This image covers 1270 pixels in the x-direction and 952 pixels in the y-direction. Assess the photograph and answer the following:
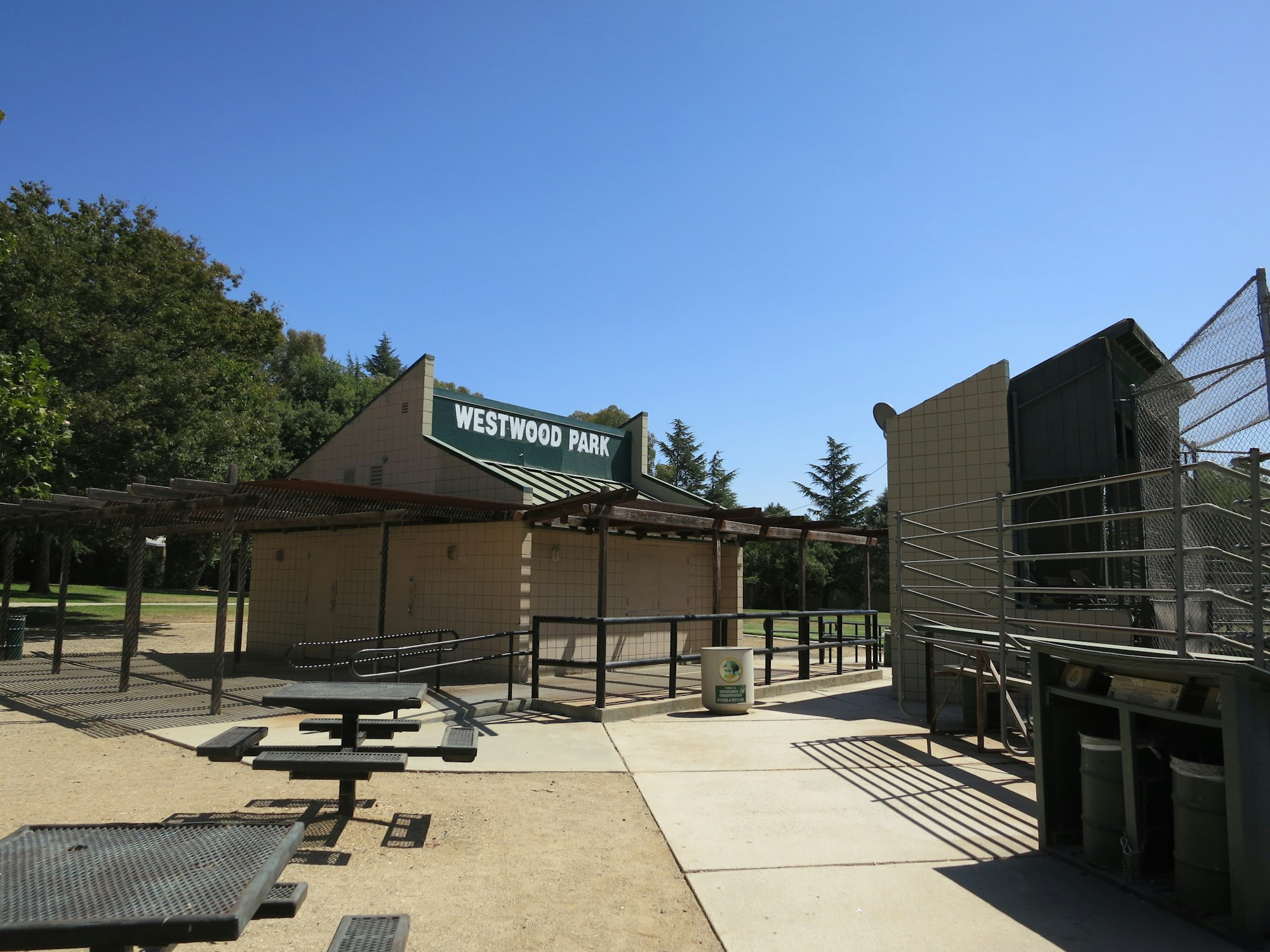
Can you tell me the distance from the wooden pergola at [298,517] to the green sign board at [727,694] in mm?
1831

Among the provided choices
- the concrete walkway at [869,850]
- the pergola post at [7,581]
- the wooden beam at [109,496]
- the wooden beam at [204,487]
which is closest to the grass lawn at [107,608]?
the pergola post at [7,581]

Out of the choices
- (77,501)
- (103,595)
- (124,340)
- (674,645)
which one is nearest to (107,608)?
(103,595)

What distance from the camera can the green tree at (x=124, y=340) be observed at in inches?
802

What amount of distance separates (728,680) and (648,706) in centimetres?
107

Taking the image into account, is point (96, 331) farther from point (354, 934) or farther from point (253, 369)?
point (354, 934)

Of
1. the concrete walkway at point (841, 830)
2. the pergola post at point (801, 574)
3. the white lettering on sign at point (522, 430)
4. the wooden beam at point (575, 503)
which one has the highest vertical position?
the white lettering on sign at point (522, 430)

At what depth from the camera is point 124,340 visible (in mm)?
21641

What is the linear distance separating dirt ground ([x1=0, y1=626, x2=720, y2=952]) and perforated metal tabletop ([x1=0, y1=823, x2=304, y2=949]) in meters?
1.04

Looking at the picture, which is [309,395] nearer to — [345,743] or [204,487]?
[204,487]

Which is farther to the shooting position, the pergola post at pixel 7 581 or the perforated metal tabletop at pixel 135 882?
the pergola post at pixel 7 581

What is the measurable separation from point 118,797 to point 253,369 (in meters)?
26.6

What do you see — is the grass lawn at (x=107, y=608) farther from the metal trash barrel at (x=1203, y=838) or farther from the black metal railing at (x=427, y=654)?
the metal trash barrel at (x=1203, y=838)

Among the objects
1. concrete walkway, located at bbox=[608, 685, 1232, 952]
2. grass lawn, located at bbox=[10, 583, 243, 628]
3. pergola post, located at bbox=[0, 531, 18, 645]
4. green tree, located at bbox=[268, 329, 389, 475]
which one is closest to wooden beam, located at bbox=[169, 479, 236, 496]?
concrete walkway, located at bbox=[608, 685, 1232, 952]

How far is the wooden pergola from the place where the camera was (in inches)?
384
